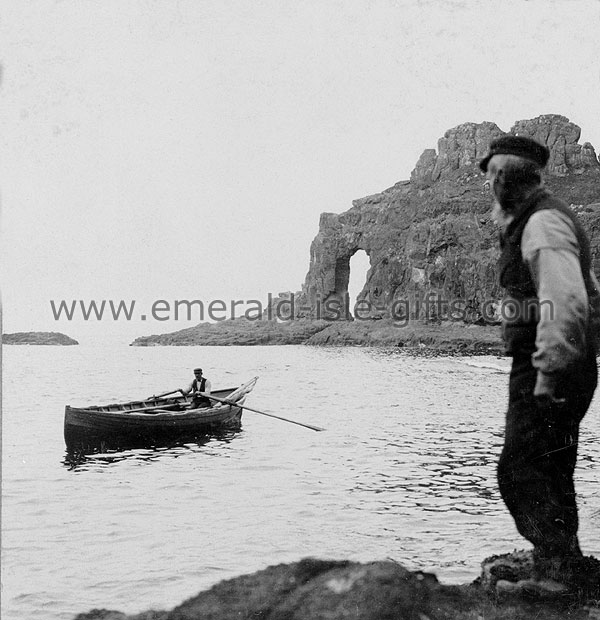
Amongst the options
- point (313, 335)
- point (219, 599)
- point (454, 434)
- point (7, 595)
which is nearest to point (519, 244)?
point (219, 599)

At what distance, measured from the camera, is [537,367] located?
11.8ft

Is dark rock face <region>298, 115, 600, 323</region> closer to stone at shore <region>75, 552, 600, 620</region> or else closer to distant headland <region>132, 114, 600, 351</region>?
distant headland <region>132, 114, 600, 351</region>

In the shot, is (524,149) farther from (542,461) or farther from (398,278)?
(398,278)

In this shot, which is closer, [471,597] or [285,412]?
[471,597]

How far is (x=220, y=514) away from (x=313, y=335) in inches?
3321

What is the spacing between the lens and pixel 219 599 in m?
3.91

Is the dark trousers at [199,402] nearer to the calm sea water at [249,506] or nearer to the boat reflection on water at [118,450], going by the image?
the calm sea water at [249,506]

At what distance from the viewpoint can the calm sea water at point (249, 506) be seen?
6410 mm

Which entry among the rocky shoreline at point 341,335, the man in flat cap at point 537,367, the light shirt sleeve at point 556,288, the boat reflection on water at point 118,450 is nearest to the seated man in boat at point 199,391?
the boat reflection on water at point 118,450

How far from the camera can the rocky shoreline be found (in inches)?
2021

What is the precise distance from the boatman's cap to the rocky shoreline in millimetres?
40067

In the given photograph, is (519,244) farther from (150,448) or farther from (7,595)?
(150,448)

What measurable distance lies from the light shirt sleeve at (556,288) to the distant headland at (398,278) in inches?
477

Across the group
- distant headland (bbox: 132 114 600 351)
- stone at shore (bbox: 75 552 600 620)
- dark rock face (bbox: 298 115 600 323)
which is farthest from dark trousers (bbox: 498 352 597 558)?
distant headland (bbox: 132 114 600 351)
